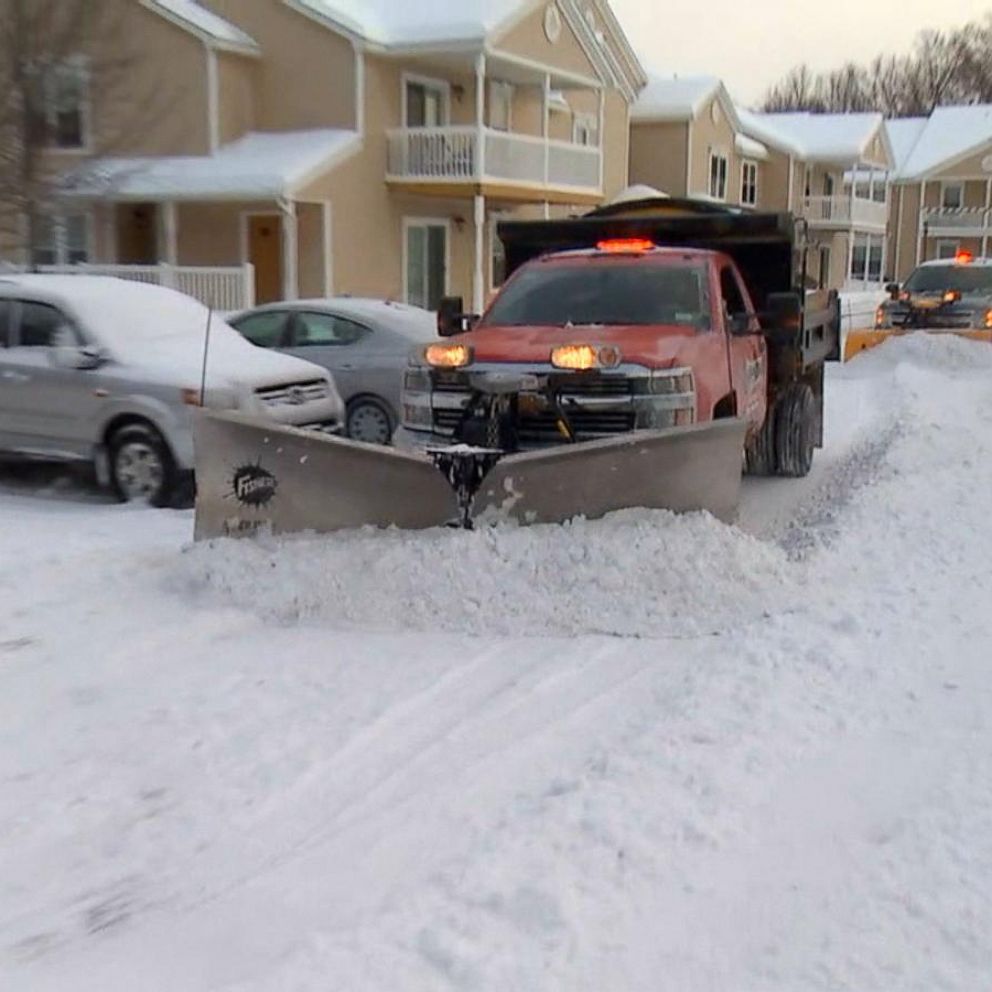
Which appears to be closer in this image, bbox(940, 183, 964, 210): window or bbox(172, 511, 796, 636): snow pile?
bbox(172, 511, 796, 636): snow pile

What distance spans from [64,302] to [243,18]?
18401mm

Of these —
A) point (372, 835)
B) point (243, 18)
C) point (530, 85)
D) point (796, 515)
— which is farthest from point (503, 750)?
point (530, 85)

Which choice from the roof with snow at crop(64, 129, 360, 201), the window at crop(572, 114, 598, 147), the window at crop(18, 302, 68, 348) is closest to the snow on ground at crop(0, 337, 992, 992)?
the window at crop(18, 302, 68, 348)

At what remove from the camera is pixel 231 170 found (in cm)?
2475

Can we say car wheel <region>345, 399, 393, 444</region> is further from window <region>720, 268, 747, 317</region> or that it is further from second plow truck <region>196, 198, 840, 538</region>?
window <region>720, 268, 747, 317</region>

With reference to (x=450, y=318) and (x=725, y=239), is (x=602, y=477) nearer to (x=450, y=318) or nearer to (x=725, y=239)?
(x=450, y=318)

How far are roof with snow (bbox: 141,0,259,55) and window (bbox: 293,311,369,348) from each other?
14.0 meters

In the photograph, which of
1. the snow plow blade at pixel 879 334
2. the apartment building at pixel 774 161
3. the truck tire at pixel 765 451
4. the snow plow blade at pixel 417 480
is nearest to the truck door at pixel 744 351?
the truck tire at pixel 765 451

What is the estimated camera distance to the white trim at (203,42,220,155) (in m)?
25.5

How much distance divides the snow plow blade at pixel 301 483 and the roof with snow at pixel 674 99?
34916 mm

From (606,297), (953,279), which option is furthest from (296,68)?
(606,297)

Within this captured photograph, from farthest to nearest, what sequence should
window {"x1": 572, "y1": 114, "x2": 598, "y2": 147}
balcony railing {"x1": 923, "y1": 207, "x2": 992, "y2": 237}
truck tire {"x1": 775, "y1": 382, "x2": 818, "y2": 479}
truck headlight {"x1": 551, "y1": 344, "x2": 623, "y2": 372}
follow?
balcony railing {"x1": 923, "y1": 207, "x2": 992, "y2": 237}
window {"x1": 572, "y1": 114, "x2": 598, "y2": 147}
truck tire {"x1": 775, "y1": 382, "x2": 818, "y2": 479}
truck headlight {"x1": 551, "y1": 344, "x2": 623, "y2": 372}

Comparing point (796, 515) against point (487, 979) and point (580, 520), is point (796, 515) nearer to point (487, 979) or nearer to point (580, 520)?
point (580, 520)

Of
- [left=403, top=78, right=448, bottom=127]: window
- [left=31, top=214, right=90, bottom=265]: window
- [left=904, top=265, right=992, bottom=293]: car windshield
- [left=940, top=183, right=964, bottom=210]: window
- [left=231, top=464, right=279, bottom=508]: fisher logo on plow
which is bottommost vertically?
[left=231, top=464, right=279, bottom=508]: fisher logo on plow
